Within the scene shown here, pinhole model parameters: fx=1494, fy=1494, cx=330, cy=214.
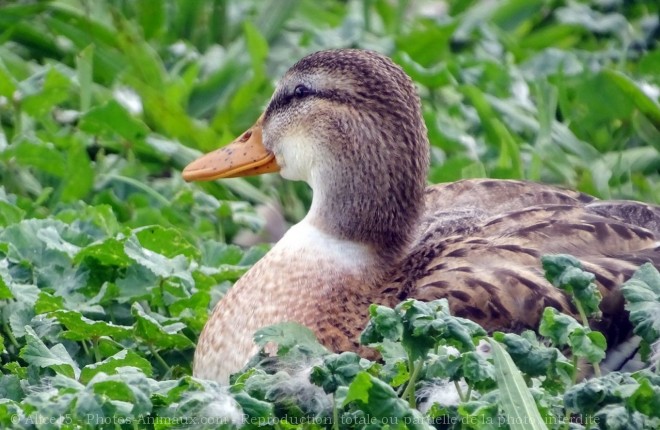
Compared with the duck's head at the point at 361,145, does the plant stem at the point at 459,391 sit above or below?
below

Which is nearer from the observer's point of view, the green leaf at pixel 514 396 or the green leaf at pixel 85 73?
the green leaf at pixel 514 396

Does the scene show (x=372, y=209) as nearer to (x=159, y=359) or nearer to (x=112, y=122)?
(x=159, y=359)

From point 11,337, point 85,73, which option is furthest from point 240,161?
point 85,73

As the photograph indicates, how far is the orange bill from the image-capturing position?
4.46m

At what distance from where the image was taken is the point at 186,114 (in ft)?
19.4

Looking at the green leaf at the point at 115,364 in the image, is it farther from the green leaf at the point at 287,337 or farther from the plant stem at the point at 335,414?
the plant stem at the point at 335,414

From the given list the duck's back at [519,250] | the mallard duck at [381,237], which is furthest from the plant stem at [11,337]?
the duck's back at [519,250]

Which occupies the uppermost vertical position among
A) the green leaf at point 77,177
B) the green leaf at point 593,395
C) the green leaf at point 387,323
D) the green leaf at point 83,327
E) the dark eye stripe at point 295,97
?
the dark eye stripe at point 295,97

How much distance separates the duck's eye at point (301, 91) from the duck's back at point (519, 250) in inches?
19.8

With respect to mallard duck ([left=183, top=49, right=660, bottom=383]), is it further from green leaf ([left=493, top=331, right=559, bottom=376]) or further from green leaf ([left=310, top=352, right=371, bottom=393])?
green leaf ([left=310, top=352, right=371, bottom=393])

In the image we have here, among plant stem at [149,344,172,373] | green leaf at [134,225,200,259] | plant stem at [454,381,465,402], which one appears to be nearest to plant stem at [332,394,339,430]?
plant stem at [454,381,465,402]

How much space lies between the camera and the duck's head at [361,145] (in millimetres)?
4062

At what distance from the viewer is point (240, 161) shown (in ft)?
14.8

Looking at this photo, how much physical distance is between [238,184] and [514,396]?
2.74 meters
